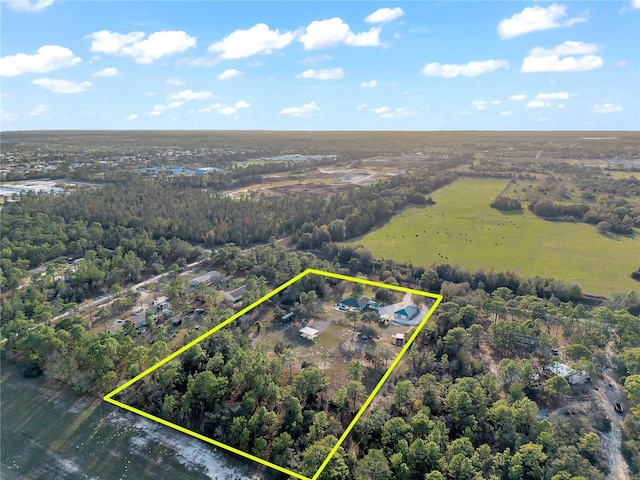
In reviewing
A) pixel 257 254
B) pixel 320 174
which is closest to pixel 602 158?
pixel 320 174

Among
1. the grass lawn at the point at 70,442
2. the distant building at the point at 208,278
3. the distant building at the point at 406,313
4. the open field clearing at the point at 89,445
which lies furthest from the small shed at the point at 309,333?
the distant building at the point at 208,278

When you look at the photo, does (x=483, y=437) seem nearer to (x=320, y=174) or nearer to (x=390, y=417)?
(x=390, y=417)

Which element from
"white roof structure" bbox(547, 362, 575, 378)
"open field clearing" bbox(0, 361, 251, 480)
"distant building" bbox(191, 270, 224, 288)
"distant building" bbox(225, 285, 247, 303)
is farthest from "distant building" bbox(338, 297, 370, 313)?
"open field clearing" bbox(0, 361, 251, 480)

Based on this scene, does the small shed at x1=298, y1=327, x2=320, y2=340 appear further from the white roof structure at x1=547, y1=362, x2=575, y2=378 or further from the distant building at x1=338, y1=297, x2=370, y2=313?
the white roof structure at x1=547, y1=362, x2=575, y2=378

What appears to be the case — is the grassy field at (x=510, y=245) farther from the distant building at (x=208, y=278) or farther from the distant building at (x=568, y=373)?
the distant building at (x=208, y=278)

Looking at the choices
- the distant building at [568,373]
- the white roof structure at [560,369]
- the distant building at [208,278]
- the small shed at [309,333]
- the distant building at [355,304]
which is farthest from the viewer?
the distant building at [208,278]

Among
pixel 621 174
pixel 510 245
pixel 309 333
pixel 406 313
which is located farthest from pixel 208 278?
pixel 621 174

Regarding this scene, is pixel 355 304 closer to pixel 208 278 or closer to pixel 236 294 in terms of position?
pixel 236 294
